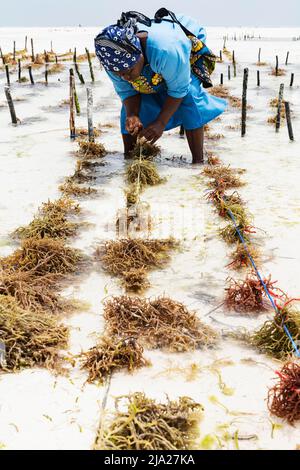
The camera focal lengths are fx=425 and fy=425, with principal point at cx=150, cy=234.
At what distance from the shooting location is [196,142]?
587 cm

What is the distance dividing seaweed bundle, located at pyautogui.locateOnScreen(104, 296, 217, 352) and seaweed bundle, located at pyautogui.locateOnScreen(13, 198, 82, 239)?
129cm

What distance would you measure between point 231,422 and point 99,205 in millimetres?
3150

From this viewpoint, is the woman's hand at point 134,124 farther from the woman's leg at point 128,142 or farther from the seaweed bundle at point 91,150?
the seaweed bundle at point 91,150

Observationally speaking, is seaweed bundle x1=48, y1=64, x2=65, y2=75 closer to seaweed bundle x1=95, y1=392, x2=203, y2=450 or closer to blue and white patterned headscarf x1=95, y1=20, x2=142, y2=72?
blue and white patterned headscarf x1=95, y1=20, x2=142, y2=72

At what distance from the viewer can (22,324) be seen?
262cm

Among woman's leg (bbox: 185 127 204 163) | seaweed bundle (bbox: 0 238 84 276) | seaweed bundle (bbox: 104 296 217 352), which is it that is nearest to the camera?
seaweed bundle (bbox: 104 296 217 352)

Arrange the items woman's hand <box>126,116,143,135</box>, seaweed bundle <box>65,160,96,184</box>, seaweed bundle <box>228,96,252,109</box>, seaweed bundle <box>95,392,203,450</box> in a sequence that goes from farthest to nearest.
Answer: seaweed bundle <box>228,96,252,109</box> < seaweed bundle <box>65,160,96,184</box> < woman's hand <box>126,116,143,135</box> < seaweed bundle <box>95,392,203,450</box>

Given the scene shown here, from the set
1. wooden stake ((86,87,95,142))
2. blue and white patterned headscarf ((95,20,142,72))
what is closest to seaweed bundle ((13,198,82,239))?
blue and white patterned headscarf ((95,20,142,72))

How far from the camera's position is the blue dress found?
455 cm

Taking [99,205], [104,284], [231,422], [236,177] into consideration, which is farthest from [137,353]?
[236,177]

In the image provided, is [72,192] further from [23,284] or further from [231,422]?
[231,422]

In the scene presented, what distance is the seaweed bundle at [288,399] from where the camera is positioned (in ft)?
6.75

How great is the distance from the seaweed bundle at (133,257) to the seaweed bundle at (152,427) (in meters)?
1.23

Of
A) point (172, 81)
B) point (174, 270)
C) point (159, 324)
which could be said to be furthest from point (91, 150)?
point (159, 324)
